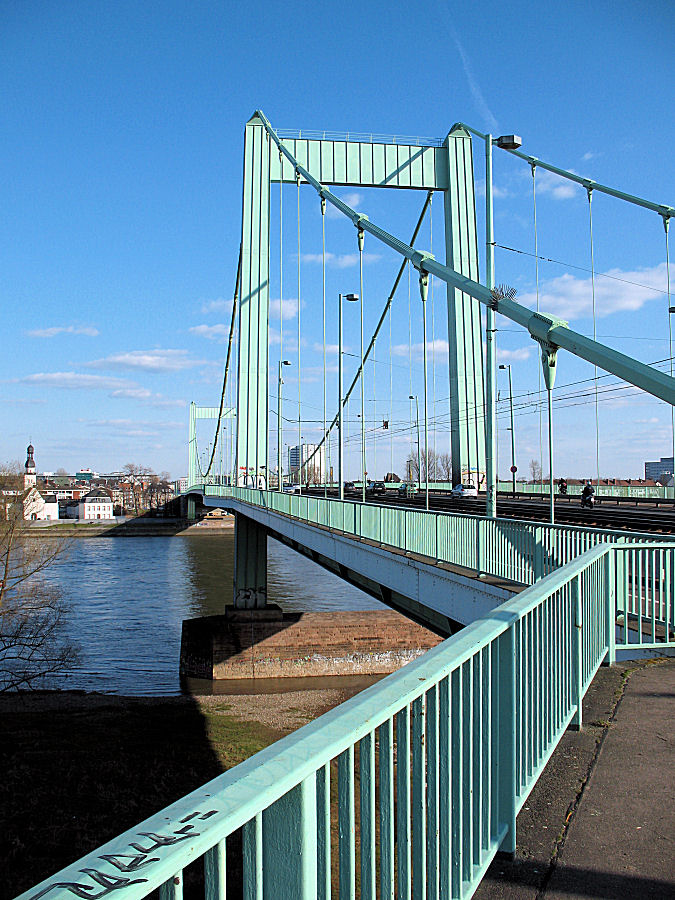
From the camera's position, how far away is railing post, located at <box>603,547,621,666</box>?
18.8 feet

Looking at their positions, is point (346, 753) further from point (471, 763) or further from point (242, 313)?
point (242, 313)

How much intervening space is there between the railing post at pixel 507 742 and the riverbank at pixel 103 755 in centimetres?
951

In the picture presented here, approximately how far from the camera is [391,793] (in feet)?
5.67

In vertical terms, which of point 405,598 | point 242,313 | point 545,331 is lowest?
point 405,598

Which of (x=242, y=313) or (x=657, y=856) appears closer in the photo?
(x=657, y=856)

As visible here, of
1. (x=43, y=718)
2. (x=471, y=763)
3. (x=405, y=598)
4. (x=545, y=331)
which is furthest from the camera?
(x=43, y=718)

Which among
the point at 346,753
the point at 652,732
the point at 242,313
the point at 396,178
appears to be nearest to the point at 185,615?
the point at 242,313

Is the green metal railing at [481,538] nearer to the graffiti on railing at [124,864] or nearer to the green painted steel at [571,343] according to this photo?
the green painted steel at [571,343]

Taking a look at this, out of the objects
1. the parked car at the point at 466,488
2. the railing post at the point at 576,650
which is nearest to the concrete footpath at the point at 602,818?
the railing post at the point at 576,650

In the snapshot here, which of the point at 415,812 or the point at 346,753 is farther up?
the point at 346,753

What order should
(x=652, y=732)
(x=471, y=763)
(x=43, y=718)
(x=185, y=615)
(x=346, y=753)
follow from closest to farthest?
(x=346, y=753), (x=471, y=763), (x=652, y=732), (x=43, y=718), (x=185, y=615)

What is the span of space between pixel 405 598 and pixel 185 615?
81.4ft

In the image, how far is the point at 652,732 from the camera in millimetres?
4191

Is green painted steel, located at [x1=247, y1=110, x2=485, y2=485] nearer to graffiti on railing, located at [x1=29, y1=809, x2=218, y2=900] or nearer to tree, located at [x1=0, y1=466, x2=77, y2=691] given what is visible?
tree, located at [x1=0, y1=466, x2=77, y2=691]
